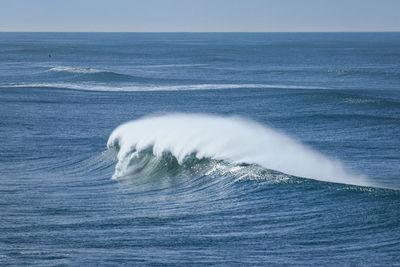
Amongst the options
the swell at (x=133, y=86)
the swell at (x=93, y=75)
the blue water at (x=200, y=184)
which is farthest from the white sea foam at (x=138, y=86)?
the blue water at (x=200, y=184)

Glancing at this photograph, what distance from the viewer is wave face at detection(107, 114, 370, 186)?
29.8 m

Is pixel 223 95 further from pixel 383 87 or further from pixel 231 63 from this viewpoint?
pixel 231 63

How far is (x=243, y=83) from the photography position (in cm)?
8344

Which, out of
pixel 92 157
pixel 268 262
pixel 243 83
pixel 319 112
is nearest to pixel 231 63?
pixel 243 83

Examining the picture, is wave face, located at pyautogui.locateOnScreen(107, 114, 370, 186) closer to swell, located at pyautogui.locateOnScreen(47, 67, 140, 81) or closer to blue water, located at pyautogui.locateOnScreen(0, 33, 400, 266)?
blue water, located at pyautogui.locateOnScreen(0, 33, 400, 266)

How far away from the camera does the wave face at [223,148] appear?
2978cm

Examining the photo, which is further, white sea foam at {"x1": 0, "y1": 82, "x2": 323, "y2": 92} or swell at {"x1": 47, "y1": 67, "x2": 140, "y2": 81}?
swell at {"x1": 47, "y1": 67, "x2": 140, "y2": 81}

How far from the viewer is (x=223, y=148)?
31.6 metres

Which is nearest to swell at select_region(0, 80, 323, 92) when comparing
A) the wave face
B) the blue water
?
the blue water

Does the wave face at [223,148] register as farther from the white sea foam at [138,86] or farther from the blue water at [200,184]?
the white sea foam at [138,86]

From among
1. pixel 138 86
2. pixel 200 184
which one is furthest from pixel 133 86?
pixel 200 184

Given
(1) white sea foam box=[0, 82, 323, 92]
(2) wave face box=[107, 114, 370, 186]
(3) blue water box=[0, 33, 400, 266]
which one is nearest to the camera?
(3) blue water box=[0, 33, 400, 266]

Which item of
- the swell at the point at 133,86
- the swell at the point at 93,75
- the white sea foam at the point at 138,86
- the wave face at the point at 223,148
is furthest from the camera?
the swell at the point at 93,75

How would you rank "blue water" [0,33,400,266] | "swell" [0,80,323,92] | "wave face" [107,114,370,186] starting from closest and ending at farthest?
"blue water" [0,33,400,266] < "wave face" [107,114,370,186] < "swell" [0,80,323,92]
